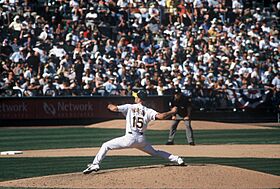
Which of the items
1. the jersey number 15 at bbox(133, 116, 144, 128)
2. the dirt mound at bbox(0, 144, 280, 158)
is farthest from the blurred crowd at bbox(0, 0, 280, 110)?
the jersey number 15 at bbox(133, 116, 144, 128)

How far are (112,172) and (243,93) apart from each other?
19142 mm

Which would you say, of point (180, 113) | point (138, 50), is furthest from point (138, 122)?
point (138, 50)

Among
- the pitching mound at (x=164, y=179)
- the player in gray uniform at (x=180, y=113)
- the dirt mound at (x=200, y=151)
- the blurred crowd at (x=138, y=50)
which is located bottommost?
the dirt mound at (x=200, y=151)

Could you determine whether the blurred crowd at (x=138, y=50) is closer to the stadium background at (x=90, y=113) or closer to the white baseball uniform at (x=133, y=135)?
the stadium background at (x=90, y=113)

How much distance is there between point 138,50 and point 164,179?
19.9m

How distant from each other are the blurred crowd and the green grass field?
2367 mm

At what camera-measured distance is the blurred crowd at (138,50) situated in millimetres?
30203

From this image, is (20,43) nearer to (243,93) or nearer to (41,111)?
(41,111)

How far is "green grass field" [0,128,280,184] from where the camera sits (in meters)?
16.2

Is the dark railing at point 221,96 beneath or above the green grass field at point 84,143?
above

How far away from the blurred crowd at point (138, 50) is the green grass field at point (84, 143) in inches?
93.2

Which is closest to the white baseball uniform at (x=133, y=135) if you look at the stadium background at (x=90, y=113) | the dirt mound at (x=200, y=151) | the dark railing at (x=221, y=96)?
the dirt mound at (x=200, y=151)

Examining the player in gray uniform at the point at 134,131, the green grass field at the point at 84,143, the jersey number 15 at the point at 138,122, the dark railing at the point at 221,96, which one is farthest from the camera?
the dark railing at the point at 221,96

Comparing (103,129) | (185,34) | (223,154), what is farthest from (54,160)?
(185,34)
